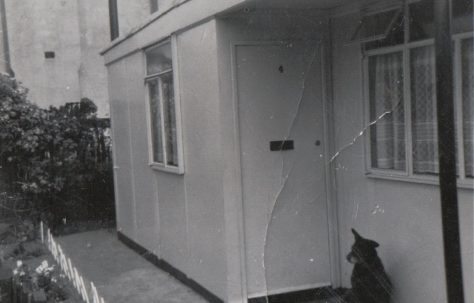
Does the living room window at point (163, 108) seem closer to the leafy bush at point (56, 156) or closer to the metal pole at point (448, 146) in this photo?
the leafy bush at point (56, 156)

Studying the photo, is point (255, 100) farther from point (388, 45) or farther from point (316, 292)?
point (316, 292)

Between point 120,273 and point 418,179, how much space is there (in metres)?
4.60

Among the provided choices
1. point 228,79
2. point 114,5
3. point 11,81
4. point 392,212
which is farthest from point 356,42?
point 11,81

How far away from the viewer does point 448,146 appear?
319 cm

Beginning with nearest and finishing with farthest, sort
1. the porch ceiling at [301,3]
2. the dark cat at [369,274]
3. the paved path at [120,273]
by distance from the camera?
1. the dark cat at [369,274]
2. the porch ceiling at [301,3]
3. the paved path at [120,273]

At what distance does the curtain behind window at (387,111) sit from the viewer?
5.39 m

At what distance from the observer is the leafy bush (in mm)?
11297

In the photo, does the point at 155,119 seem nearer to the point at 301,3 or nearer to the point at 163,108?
the point at 163,108

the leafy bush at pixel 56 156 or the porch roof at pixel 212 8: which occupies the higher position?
the porch roof at pixel 212 8

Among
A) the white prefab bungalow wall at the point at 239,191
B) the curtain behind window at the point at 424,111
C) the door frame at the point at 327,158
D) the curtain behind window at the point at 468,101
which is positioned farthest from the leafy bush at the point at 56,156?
the curtain behind window at the point at 468,101

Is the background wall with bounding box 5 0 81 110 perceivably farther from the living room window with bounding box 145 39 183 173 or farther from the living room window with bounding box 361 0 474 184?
the living room window with bounding box 361 0 474 184

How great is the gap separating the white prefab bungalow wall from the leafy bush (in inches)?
191

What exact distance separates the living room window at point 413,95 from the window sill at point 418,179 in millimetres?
26

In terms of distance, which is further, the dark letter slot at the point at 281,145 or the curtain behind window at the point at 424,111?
the dark letter slot at the point at 281,145
